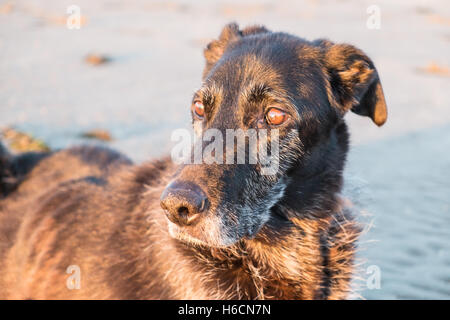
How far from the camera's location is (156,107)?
9562mm

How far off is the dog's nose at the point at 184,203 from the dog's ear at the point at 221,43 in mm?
1497

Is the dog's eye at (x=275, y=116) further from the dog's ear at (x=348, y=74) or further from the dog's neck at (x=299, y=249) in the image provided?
the dog's ear at (x=348, y=74)

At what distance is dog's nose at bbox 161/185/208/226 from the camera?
298 cm

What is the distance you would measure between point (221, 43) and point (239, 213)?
160 centimetres

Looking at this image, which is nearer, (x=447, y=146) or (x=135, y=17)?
(x=447, y=146)

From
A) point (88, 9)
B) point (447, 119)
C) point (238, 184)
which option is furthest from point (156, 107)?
point (88, 9)

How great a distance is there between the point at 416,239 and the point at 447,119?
4463 mm

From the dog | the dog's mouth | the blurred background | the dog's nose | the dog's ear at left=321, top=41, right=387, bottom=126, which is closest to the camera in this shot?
the dog's nose

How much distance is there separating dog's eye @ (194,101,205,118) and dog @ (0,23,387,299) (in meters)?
0.01

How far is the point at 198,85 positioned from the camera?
5398 mm

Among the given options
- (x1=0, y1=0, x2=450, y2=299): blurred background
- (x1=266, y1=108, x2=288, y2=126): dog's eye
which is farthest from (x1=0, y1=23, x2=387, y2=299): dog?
(x1=0, y1=0, x2=450, y2=299): blurred background

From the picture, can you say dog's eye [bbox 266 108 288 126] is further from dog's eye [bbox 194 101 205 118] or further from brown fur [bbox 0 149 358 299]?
brown fur [bbox 0 149 358 299]
